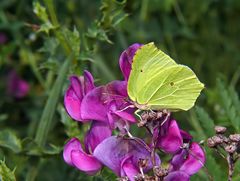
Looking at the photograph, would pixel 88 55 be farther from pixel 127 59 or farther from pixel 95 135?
pixel 95 135

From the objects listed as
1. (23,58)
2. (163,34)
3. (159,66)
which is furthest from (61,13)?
(159,66)

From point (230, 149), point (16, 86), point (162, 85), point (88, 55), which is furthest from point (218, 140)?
point (16, 86)

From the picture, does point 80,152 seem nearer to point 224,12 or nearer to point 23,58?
point 23,58

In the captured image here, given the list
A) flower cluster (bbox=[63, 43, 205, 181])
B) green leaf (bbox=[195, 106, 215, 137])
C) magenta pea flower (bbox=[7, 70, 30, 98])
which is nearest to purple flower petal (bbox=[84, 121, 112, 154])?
flower cluster (bbox=[63, 43, 205, 181])

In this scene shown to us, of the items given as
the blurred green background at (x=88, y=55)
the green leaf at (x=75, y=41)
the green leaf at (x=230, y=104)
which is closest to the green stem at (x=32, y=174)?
the blurred green background at (x=88, y=55)

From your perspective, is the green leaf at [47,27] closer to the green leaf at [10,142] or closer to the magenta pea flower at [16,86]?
the green leaf at [10,142]

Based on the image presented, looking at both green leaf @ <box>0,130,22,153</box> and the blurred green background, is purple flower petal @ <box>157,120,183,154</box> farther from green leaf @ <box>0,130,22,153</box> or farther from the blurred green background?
green leaf @ <box>0,130,22,153</box>
